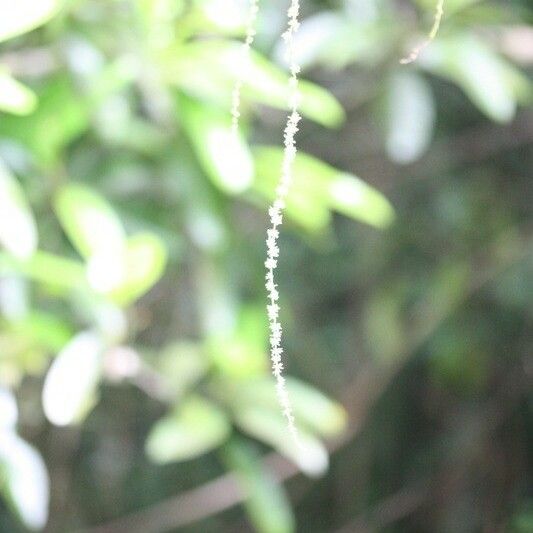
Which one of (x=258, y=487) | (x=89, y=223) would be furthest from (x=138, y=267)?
(x=258, y=487)

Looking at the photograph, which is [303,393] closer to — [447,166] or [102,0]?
[102,0]

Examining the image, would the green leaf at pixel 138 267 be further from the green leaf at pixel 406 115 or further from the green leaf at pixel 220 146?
the green leaf at pixel 406 115

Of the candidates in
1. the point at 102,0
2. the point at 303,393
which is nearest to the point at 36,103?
the point at 102,0

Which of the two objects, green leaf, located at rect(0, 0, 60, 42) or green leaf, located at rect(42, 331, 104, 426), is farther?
Answer: green leaf, located at rect(42, 331, 104, 426)

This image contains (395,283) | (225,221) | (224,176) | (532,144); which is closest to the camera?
(224,176)

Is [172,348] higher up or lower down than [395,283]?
higher up

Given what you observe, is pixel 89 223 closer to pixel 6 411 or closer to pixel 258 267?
pixel 6 411

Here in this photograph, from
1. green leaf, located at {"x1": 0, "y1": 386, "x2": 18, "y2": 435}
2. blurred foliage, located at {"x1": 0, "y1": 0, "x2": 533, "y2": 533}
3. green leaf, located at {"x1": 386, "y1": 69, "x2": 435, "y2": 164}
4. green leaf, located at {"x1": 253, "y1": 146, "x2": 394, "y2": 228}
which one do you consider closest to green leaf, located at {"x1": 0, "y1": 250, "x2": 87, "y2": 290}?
blurred foliage, located at {"x1": 0, "y1": 0, "x2": 533, "y2": 533}

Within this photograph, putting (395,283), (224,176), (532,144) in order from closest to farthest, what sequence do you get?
1. (224,176)
2. (395,283)
3. (532,144)

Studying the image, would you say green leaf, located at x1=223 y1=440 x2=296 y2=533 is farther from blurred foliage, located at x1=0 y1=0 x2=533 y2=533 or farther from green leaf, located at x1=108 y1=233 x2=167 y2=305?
green leaf, located at x1=108 y1=233 x2=167 y2=305
